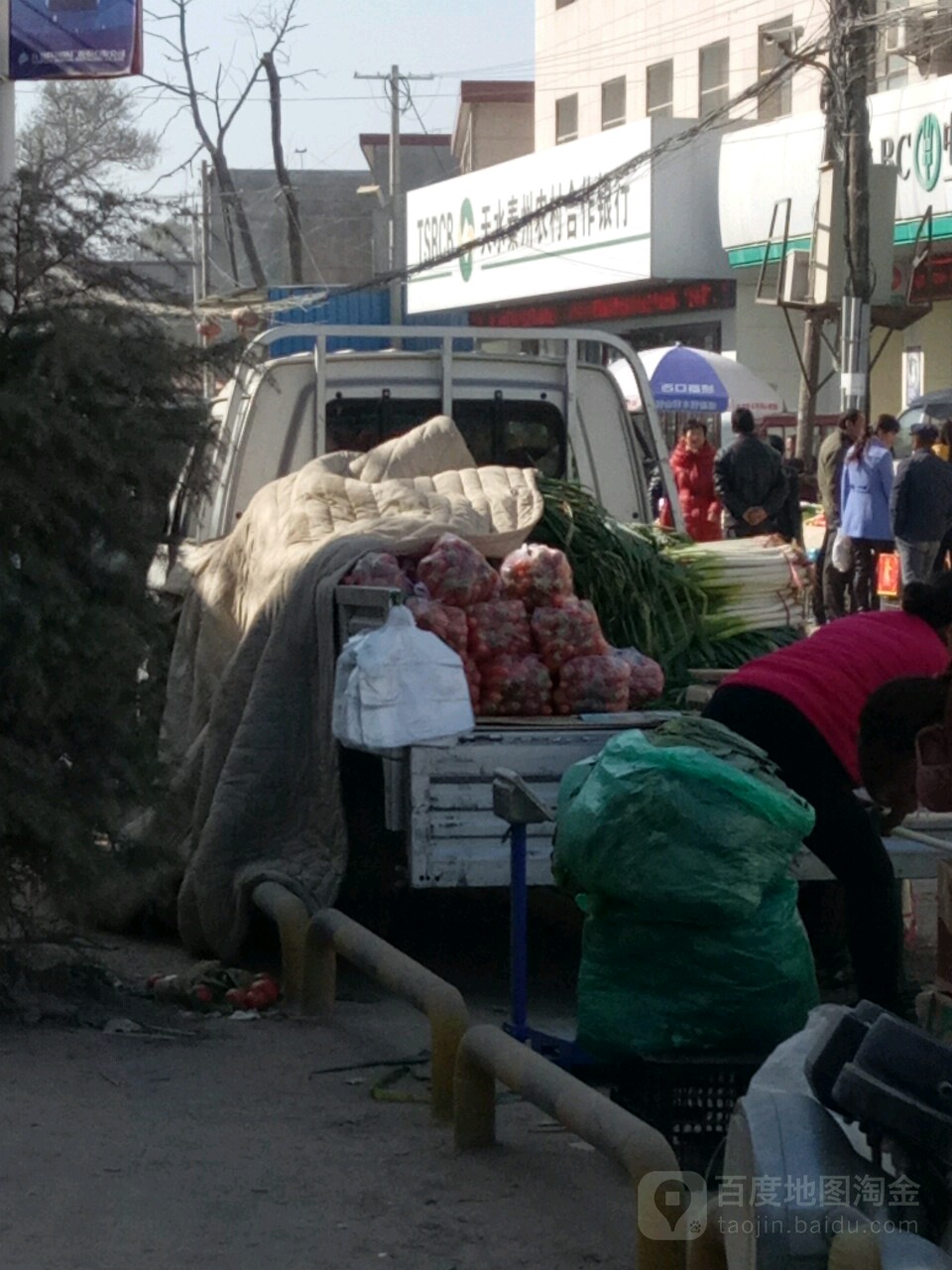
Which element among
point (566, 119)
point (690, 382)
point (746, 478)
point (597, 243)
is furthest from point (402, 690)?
point (566, 119)

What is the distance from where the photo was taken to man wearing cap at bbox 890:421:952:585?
53.0ft

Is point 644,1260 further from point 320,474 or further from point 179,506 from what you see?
point 320,474

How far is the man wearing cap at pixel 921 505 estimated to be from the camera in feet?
53.0

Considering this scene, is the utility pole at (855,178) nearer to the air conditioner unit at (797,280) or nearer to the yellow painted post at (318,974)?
the air conditioner unit at (797,280)

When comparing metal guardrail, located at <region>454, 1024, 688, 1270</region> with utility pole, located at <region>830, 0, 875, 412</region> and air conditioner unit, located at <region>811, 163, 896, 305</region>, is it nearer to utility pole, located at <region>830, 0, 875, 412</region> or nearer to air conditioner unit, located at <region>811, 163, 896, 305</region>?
utility pole, located at <region>830, 0, 875, 412</region>

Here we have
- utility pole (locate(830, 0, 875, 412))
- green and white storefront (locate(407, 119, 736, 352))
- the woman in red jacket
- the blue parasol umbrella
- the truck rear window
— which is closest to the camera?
the truck rear window

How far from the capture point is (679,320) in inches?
1246

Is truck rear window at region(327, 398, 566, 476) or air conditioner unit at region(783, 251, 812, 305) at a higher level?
air conditioner unit at region(783, 251, 812, 305)

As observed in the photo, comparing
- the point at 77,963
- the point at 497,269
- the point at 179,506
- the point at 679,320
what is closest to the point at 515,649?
the point at 179,506

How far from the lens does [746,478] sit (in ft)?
53.8

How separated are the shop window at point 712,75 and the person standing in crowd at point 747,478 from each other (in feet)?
59.8

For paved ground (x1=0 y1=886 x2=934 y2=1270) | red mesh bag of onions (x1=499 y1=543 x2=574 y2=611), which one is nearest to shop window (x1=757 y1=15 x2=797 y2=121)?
red mesh bag of onions (x1=499 y1=543 x2=574 y2=611)

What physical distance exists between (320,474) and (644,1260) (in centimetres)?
461

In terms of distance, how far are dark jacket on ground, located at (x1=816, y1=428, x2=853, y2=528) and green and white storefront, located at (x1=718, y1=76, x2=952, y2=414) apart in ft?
7.58
